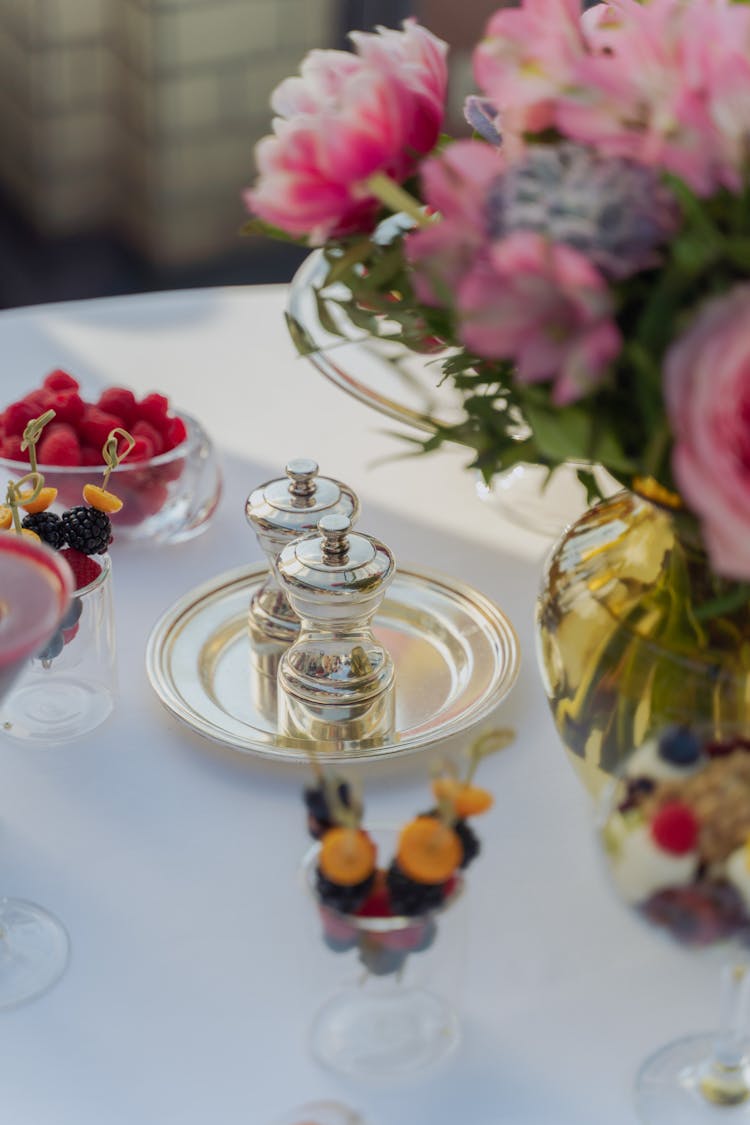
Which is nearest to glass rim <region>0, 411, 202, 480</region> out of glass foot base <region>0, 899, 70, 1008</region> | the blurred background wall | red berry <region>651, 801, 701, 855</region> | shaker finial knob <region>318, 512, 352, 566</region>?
shaker finial knob <region>318, 512, 352, 566</region>

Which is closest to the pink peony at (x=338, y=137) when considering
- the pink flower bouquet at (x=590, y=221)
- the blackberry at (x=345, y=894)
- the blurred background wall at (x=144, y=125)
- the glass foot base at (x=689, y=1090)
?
the pink flower bouquet at (x=590, y=221)

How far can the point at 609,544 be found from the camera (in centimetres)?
72

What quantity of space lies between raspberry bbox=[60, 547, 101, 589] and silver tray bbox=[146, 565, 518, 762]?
2.6 inches

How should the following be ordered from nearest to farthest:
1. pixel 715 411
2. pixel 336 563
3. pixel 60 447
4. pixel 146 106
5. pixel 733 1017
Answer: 1. pixel 715 411
2. pixel 733 1017
3. pixel 336 563
4. pixel 60 447
5. pixel 146 106

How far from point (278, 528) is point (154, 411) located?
188 mm

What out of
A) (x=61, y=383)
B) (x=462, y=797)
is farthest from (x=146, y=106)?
(x=462, y=797)

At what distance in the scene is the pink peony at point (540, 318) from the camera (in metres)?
0.50

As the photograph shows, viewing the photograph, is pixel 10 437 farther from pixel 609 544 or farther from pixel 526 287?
pixel 526 287

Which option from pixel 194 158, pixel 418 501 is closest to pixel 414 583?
pixel 418 501

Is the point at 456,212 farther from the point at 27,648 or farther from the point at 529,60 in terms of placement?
the point at 27,648

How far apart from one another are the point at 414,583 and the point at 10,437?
29 cm

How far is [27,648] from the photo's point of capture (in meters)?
0.58

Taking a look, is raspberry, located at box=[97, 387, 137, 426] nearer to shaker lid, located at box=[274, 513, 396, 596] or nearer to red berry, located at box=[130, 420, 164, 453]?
red berry, located at box=[130, 420, 164, 453]

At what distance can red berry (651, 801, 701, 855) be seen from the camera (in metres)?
0.51
